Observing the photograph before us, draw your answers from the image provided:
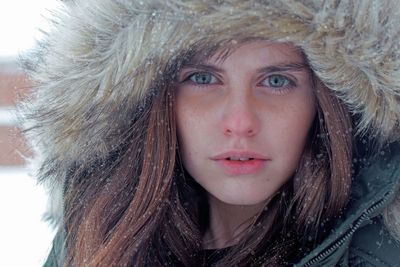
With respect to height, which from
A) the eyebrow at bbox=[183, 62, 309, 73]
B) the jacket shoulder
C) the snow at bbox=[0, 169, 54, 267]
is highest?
the eyebrow at bbox=[183, 62, 309, 73]

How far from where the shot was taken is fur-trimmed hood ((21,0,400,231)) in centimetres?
139

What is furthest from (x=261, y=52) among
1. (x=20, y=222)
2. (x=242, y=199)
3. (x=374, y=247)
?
(x=20, y=222)

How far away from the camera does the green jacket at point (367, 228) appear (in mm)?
1437

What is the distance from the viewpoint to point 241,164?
1.53 metres

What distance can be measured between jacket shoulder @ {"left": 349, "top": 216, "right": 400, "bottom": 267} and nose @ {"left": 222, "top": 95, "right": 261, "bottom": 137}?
0.25m

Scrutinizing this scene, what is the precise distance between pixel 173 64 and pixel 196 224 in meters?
0.38

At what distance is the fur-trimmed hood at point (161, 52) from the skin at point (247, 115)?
60 mm

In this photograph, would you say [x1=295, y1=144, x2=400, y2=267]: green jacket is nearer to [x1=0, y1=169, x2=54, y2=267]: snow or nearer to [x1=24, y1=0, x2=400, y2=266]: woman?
[x1=24, y1=0, x2=400, y2=266]: woman

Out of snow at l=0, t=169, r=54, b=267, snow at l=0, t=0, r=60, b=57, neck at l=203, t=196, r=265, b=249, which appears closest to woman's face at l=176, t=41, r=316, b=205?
neck at l=203, t=196, r=265, b=249

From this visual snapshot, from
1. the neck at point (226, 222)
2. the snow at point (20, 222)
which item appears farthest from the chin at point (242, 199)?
the snow at point (20, 222)

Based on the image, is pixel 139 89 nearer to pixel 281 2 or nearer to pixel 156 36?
pixel 156 36

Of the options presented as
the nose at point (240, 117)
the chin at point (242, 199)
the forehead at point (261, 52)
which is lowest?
the chin at point (242, 199)

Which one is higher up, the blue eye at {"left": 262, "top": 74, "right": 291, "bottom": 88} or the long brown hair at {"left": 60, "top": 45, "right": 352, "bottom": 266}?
the blue eye at {"left": 262, "top": 74, "right": 291, "bottom": 88}

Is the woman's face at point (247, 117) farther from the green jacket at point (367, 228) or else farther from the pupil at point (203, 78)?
the green jacket at point (367, 228)
